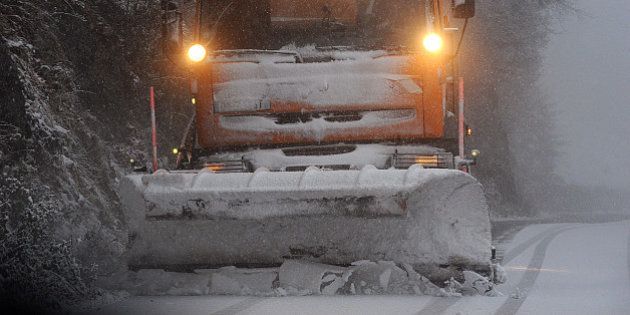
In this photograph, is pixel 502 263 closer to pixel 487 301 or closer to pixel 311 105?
pixel 311 105

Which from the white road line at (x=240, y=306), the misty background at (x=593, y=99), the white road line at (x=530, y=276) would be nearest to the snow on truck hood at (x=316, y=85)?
the white road line at (x=530, y=276)

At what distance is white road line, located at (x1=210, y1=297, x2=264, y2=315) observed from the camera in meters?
6.53

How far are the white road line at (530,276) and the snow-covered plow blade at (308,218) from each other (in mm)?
341

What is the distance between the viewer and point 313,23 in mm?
9133

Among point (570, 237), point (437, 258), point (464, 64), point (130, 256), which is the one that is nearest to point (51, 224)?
point (130, 256)

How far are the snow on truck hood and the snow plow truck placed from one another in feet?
0.04

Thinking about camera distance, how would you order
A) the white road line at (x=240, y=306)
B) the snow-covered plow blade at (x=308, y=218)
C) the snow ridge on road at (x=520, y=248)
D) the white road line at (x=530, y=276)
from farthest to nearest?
1. the snow ridge on road at (x=520, y=248)
2. the snow-covered plow blade at (x=308, y=218)
3. the white road line at (x=530, y=276)
4. the white road line at (x=240, y=306)

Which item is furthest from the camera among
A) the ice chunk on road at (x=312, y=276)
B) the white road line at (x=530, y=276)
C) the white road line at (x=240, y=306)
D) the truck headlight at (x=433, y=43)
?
the truck headlight at (x=433, y=43)

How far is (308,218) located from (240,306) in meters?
0.86

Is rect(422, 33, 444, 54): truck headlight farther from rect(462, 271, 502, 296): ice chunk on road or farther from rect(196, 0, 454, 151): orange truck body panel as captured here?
rect(462, 271, 502, 296): ice chunk on road

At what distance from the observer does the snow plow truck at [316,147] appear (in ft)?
23.4

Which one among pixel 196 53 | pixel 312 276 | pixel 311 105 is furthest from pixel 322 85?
pixel 312 276

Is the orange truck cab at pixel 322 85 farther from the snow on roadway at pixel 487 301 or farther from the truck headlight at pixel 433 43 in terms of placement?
the snow on roadway at pixel 487 301

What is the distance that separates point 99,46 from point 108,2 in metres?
0.74
